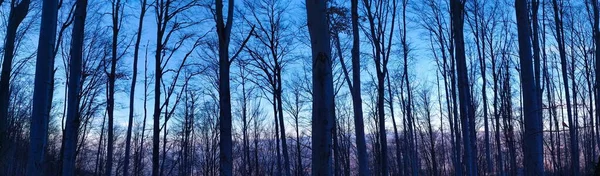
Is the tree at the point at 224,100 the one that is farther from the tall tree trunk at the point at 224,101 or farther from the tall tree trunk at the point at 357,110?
the tall tree trunk at the point at 357,110

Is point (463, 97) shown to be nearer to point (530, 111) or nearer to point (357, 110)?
point (357, 110)

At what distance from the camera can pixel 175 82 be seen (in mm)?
14469

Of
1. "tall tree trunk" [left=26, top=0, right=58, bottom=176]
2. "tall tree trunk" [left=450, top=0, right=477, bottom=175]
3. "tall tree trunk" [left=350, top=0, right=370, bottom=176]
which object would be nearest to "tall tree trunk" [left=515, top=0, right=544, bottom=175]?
"tall tree trunk" [left=26, top=0, right=58, bottom=176]

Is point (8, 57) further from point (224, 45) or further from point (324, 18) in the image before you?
point (324, 18)

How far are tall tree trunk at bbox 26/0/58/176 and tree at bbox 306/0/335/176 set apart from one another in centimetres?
272

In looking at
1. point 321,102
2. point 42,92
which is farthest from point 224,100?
point 321,102

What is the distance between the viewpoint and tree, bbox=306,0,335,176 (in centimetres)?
366

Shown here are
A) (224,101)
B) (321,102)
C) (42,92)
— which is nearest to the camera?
(321,102)

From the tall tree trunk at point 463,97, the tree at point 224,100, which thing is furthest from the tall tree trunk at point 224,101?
the tall tree trunk at point 463,97

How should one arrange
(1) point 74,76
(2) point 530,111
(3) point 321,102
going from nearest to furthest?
1. (3) point 321,102
2. (2) point 530,111
3. (1) point 74,76

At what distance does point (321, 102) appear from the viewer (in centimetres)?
370

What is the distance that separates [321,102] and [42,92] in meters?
2.82

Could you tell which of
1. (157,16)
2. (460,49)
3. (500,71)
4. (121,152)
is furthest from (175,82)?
(121,152)

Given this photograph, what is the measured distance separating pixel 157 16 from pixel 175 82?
329 centimetres
